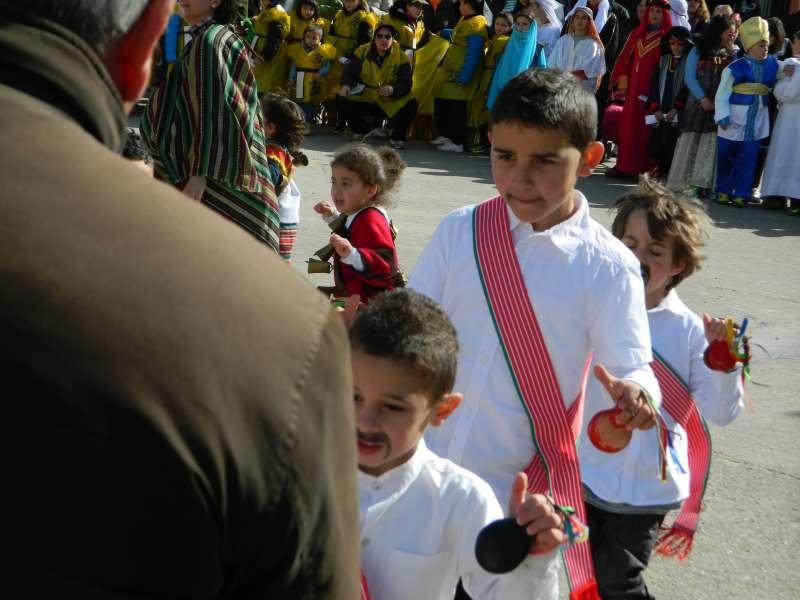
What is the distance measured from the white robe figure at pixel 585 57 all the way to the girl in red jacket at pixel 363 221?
8.17 m

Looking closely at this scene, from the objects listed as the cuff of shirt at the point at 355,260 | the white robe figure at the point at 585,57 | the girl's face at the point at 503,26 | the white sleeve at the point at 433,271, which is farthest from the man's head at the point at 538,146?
the girl's face at the point at 503,26

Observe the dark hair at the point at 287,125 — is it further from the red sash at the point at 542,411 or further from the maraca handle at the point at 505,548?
the maraca handle at the point at 505,548

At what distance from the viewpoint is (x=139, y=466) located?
3.54ft

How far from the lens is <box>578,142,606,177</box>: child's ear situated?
119 inches

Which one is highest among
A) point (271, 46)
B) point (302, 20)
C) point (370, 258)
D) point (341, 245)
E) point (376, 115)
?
point (341, 245)

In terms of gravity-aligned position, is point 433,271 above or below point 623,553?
above

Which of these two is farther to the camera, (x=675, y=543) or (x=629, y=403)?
(x=675, y=543)

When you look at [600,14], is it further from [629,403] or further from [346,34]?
[629,403]

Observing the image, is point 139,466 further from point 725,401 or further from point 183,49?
point 183,49

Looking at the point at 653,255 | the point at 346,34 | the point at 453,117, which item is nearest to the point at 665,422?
the point at 653,255

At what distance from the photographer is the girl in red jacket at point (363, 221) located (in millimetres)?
5332

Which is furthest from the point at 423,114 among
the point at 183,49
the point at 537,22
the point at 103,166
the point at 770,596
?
the point at 103,166

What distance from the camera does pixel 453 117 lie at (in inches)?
592

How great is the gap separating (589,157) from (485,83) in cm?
1201
